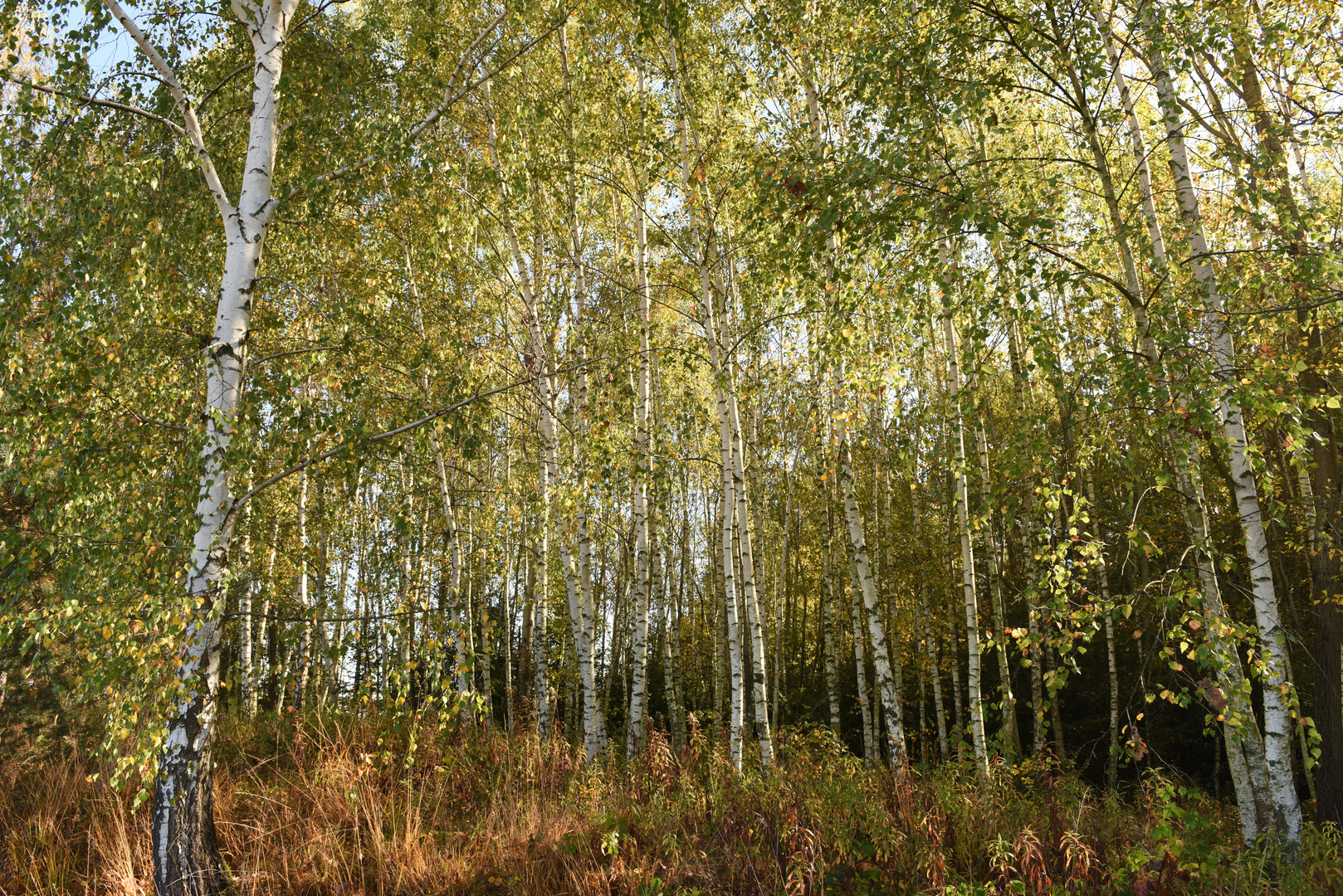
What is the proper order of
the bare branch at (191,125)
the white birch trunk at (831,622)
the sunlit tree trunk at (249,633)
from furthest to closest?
the white birch trunk at (831,622) < the sunlit tree trunk at (249,633) < the bare branch at (191,125)

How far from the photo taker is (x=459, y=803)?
19.1 ft

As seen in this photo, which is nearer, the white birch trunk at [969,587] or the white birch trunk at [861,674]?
the white birch trunk at [969,587]

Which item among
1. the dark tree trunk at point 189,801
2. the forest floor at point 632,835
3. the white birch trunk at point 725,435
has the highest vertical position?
the white birch trunk at point 725,435

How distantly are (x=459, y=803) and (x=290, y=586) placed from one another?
11.5 meters

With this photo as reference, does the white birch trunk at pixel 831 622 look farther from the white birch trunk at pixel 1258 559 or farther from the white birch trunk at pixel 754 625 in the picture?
the white birch trunk at pixel 1258 559

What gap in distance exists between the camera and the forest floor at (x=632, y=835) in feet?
12.5

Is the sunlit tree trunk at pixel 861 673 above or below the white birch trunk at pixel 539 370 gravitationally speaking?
below

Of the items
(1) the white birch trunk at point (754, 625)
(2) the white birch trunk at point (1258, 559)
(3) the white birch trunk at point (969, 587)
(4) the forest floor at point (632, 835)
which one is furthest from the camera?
(1) the white birch trunk at point (754, 625)

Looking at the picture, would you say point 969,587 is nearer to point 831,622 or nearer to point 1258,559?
point 1258,559

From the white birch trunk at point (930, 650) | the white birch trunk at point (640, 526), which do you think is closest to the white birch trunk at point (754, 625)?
the white birch trunk at point (640, 526)

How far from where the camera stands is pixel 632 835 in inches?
191

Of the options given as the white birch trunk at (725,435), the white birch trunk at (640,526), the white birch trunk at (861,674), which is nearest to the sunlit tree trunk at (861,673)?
the white birch trunk at (861,674)

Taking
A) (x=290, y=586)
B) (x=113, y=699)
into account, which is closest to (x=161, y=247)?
(x=113, y=699)

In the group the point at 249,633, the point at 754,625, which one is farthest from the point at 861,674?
the point at 249,633
